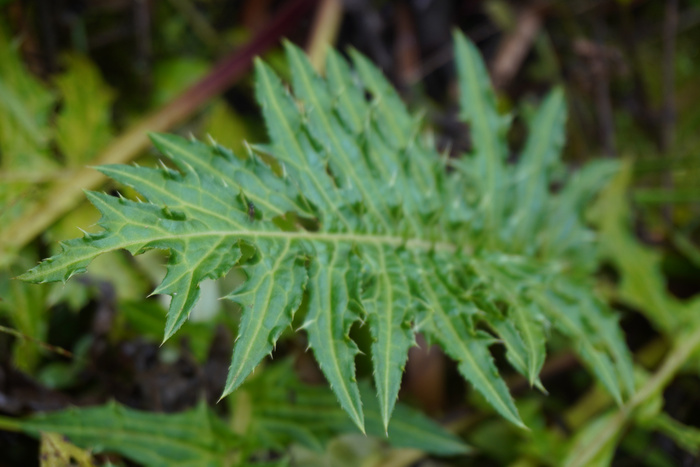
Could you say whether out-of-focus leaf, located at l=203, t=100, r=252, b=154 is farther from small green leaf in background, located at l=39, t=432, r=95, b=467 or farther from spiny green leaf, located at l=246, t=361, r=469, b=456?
small green leaf in background, located at l=39, t=432, r=95, b=467

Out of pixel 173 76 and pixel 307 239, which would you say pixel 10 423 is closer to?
pixel 307 239

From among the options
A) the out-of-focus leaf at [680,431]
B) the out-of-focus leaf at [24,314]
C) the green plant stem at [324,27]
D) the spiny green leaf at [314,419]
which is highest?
the green plant stem at [324,27]

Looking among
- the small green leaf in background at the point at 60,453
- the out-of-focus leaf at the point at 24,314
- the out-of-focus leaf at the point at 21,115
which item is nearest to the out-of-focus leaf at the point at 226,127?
the out-of-focus leaf at the point at 21,115

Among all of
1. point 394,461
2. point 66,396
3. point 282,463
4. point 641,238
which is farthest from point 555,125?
point 66,396

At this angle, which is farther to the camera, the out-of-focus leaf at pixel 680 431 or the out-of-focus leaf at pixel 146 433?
the out-of-focus leaf at pixel 680 431

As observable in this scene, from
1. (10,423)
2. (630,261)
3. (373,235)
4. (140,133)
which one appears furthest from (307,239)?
(630,261)

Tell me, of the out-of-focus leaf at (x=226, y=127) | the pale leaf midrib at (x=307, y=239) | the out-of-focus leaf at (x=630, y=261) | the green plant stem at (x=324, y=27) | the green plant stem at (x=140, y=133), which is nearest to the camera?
the pale leaf midrib at (x=307, y=239)

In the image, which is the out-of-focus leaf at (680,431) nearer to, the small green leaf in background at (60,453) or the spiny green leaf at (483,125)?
the spiny green leaf at (483,125)
